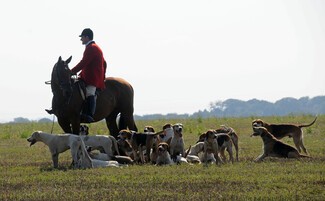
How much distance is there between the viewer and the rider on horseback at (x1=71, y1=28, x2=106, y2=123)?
16312mm

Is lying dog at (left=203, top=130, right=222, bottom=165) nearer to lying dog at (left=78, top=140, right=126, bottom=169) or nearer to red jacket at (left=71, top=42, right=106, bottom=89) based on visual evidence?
lying dog at (left=78, top=140, right=126, bottom=169)

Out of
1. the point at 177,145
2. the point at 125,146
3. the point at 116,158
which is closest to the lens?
the point at 116,158

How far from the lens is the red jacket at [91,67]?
16.4m

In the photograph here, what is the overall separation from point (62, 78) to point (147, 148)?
8.34ft

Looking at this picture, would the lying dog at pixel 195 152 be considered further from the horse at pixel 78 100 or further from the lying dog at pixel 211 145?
the horse at pixel 78 100

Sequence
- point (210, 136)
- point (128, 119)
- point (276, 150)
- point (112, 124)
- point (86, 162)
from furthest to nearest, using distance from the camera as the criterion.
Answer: point (112, 124) → point (128, 119) → point (276, 150) → point (210, 136) → point (86, 162)

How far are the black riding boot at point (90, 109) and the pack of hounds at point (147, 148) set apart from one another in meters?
0.49

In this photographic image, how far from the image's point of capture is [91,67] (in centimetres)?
1648

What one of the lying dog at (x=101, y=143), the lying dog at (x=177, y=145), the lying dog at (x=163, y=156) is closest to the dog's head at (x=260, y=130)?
the lying dog at (x=177, y=145)

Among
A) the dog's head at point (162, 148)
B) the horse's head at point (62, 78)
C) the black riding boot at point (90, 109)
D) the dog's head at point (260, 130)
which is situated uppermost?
the horse's head at point (62, 78)

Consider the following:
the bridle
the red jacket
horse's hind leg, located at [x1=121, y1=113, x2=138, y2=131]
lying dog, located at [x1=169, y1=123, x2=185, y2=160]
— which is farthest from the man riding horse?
lying dog, located at [x1=169, y1=123, x2=185, y2=160]

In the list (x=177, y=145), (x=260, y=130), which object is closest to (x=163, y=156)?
(x=177, y=145)

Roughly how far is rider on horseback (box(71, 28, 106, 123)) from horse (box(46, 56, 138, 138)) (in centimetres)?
21

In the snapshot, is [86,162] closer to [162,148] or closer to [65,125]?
[162,148]
